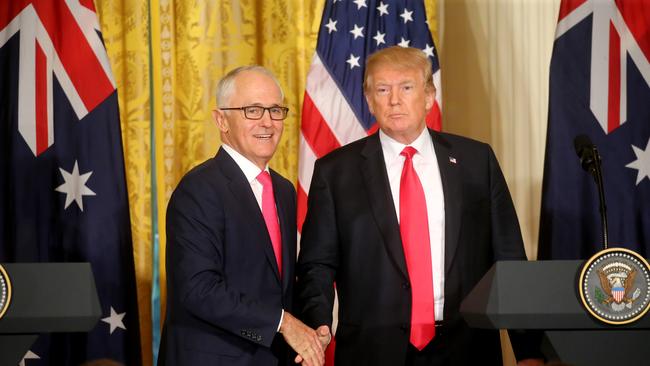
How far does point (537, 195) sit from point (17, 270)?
3299 millimetres

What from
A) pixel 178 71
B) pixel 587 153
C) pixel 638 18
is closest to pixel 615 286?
pixel 587 153

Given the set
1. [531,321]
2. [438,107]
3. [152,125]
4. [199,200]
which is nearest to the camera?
[531,321]

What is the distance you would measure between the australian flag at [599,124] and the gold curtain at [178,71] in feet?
Answer: 2.93

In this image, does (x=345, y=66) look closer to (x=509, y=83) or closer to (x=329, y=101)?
(x=329, y=101)

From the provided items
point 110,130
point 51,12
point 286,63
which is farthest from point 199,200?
point 286,63

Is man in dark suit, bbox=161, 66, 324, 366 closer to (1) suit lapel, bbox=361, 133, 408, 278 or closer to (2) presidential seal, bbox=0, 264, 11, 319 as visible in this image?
(1) suit lapel, bbox=361, 133, 408, 278

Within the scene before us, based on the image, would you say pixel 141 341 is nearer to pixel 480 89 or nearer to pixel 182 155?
pixel 182 155

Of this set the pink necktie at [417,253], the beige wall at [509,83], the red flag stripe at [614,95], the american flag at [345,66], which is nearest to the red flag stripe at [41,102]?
the american flag at [345,66]

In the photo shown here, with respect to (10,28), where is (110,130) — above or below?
below

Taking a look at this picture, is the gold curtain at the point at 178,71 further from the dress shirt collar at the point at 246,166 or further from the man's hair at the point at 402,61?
the dress shirt collar at the point at 246,166

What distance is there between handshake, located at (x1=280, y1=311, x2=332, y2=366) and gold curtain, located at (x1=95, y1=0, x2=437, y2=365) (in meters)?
2.11

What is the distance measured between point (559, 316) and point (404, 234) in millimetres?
902

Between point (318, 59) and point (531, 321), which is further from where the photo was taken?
point (318, 59)

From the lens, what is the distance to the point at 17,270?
2398 mm
